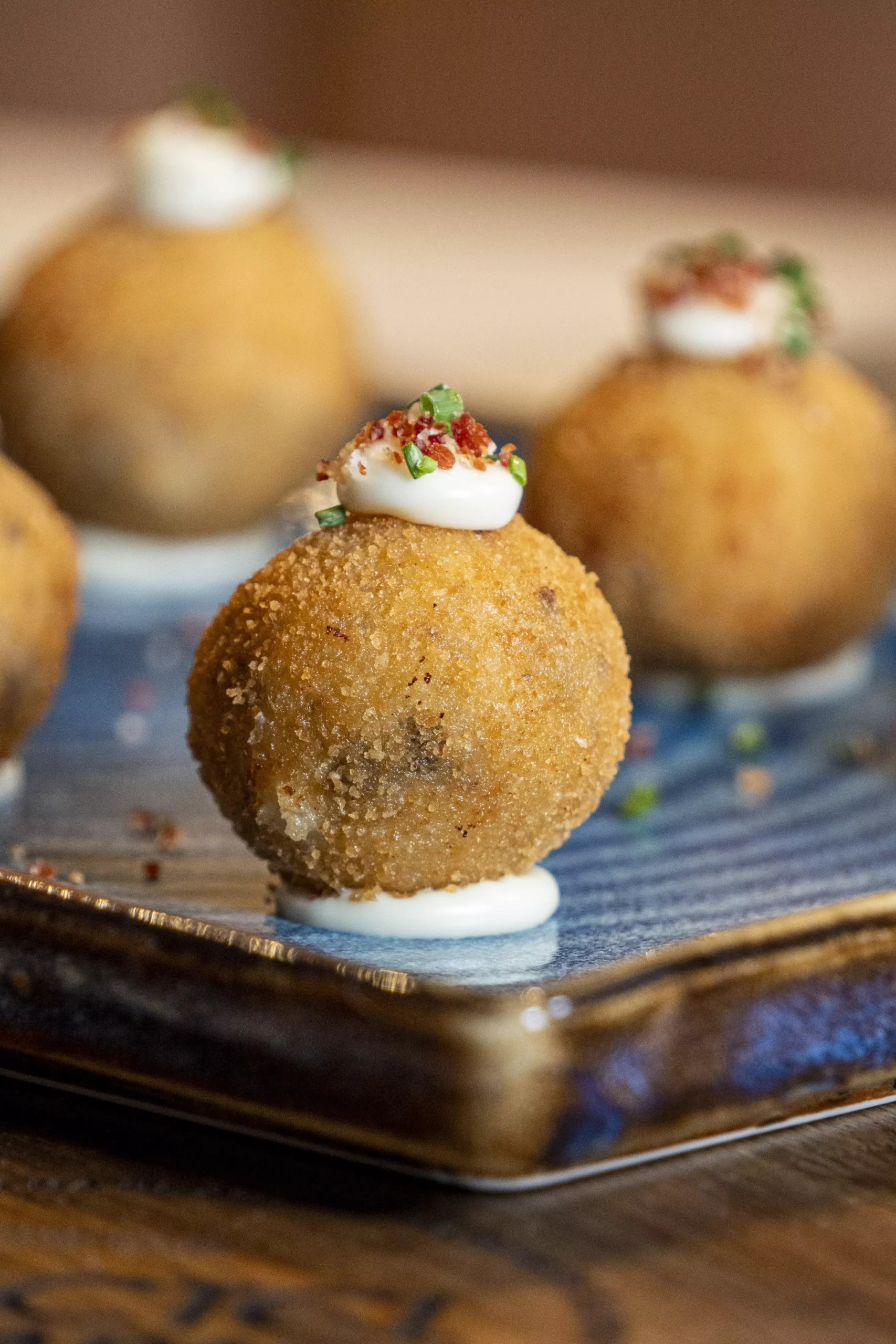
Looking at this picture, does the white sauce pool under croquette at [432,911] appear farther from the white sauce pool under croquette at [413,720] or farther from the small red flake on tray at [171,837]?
the small red flake on tray at [171,837]

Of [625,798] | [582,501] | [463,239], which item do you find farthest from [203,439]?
[463,239]

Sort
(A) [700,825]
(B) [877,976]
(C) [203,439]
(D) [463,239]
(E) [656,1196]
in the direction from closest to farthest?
(E) [656,1196] → (B) [877,976] → (A) [700,825] → (C) [203,439] → (D) [463,239]

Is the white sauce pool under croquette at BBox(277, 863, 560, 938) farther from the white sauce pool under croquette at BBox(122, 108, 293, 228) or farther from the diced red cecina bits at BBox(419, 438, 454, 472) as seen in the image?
the white sauce pool under croquette at BBox(122, 108, 293, 228)

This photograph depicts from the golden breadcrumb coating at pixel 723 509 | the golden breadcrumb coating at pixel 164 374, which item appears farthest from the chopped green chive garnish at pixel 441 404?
the golden breadcrumb coating at pixel 164 374

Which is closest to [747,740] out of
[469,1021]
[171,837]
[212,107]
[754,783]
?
[754,783]

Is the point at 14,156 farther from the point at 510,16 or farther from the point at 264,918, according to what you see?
the point at 264,918

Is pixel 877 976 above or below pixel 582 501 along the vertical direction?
below
